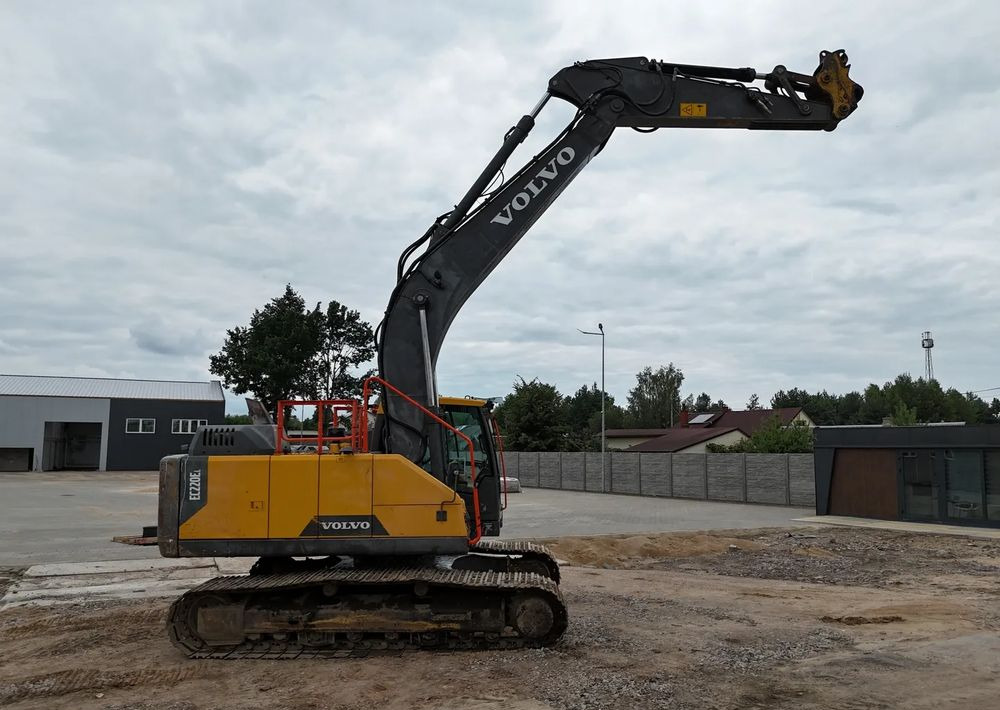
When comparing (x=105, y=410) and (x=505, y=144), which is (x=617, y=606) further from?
(x=105, y=410)

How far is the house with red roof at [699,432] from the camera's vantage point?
54503 mm

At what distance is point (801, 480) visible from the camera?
31031 mm

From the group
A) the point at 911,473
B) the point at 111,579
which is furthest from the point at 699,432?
the point at 111,579

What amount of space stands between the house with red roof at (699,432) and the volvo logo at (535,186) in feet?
148

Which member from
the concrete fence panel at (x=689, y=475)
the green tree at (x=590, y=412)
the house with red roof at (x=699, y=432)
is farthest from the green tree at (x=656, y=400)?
the concrete fence panel at (x=689, y=475)

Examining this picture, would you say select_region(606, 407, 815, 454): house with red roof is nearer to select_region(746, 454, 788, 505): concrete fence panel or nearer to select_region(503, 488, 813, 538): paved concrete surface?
select_region(503, 488, 813, 538): paved concrete surface

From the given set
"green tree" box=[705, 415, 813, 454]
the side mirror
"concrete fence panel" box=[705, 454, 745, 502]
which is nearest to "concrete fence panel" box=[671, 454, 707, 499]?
"concrete fence panel" box=[705, 454, 745, 502]

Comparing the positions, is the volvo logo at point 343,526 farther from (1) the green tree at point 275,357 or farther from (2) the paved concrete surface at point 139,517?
(1) the green tree at point 275,357

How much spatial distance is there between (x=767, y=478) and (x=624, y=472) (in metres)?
9.30

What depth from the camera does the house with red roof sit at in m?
54.5

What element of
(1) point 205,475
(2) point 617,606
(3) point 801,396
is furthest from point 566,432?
(3) point 801,396

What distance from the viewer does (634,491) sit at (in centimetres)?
3975

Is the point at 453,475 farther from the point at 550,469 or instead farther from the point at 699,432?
the point at 699,432

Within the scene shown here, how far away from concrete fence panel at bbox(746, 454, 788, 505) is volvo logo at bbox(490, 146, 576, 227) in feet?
82.1
